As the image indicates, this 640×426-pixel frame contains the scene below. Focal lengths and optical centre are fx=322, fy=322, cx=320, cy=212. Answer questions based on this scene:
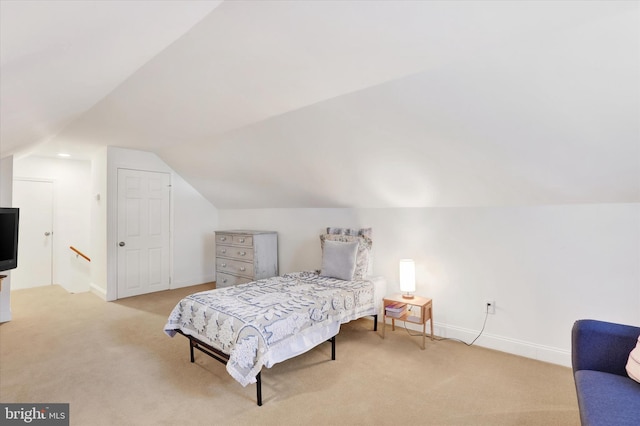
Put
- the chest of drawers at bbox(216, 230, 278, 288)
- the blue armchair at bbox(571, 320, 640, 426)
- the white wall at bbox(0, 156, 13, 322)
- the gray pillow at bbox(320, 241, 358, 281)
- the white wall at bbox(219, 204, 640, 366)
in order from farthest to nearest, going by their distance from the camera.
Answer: the chest of drawers at bbox(216, 230, 278, 288)
the white wall at bbox(0, 156, 13, 322)
the gray pillow at bbox(320, 241, 358, 281)
the white wall at bbox(219, 204, 640, 366)
the blue armchair at bbox(571, 320, 640, 426)

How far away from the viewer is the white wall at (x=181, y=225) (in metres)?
4.89

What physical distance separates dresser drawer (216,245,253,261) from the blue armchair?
3.90 metres

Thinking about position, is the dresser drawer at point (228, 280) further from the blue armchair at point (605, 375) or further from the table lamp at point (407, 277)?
the blue armchair at point (605, 375)

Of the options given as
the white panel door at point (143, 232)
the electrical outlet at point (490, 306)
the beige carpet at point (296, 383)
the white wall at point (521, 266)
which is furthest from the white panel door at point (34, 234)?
the electrical outlet at point (490, 306)

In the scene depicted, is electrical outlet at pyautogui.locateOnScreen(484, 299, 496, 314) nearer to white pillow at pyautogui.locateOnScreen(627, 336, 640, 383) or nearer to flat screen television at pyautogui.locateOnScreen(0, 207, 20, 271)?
white pillow at pyautogui.locateOnScreen(627, 336, 640, 383)

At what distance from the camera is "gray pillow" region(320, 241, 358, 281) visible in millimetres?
3719

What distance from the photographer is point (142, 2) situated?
1243mm

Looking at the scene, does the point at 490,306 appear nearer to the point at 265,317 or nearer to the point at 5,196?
the point at 265,317

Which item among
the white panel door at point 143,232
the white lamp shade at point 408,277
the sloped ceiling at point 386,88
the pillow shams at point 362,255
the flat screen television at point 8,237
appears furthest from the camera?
the white panel door at point 143,232

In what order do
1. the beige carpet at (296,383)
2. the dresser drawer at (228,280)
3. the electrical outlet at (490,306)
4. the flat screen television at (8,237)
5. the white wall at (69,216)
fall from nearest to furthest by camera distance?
the beige carpet at (296,383), the flat screen television at (8,237), the electrical outlet at (490,306), the dresser drawer at (228,280), the white wall at (69,216)

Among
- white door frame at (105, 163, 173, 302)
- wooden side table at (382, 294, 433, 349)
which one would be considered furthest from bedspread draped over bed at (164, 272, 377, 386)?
white door frame at (105, 163, 173, 302)

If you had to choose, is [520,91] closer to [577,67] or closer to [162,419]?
[577,67]

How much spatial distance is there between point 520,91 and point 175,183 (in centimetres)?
525

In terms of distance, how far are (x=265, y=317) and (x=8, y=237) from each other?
8.95 ft
